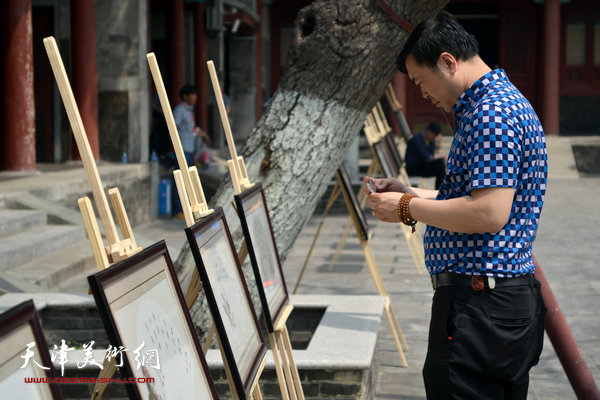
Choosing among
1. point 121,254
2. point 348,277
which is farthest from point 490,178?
point 348,277

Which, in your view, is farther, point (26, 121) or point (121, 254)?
point (26, 121)

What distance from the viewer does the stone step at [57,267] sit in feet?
21.3

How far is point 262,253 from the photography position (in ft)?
10.8

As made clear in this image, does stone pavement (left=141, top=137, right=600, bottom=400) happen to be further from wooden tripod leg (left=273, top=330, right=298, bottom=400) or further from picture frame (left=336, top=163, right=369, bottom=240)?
wooden tripod leg (left=273, top=330, right=298, bottom=400)

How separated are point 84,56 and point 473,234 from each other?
8.94m

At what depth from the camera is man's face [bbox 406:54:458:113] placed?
2.55 m

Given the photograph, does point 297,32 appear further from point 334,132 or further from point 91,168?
point 91,168

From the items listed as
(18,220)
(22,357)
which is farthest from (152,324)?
(18,220)

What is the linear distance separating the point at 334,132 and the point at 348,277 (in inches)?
144

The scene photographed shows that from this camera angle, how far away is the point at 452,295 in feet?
8.45

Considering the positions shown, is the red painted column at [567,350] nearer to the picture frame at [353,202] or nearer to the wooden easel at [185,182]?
the wooden easel at [185,182]

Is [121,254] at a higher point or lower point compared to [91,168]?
lower

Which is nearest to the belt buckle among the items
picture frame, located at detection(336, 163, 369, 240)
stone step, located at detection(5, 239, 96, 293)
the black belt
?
the black belt

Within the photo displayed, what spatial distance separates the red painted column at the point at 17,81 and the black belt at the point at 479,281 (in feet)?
24.8
